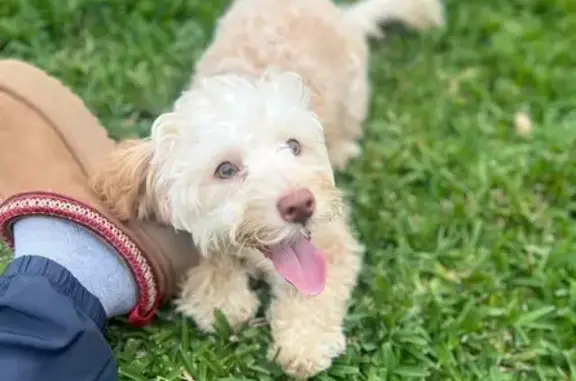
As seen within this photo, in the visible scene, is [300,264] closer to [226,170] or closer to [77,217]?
[226,170]

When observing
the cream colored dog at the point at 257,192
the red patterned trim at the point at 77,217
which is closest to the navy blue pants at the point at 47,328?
the red patterned trim at the point at 77,217

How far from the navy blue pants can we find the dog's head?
0.29 m

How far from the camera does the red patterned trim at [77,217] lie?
2.55m

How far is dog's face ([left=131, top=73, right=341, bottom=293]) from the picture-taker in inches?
96.3

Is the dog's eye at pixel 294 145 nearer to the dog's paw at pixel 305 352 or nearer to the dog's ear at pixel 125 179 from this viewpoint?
the dog's ear at pixel 125 179

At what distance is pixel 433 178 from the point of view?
3516 millimetres

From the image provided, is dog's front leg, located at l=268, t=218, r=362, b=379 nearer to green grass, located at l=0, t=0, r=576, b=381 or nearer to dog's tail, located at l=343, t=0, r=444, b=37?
green grass, located at l=0, t=0, r=576, b=381

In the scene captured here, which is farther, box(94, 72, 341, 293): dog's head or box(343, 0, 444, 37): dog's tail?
box(343, 0, 444, 37): dog's tail

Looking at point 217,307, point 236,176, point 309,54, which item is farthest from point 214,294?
point 309,54

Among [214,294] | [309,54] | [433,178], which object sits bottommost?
[433,178]

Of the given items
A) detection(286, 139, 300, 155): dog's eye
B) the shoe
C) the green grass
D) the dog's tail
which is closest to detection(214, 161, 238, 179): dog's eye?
detection(286, 139, 300, 155): dog's eye

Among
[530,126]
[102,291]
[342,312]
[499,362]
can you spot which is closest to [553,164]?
[530,126]

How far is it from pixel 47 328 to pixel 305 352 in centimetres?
81

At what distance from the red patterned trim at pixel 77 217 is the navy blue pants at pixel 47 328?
0.51ft
